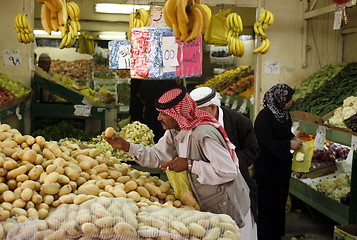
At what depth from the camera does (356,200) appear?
498 centimetres

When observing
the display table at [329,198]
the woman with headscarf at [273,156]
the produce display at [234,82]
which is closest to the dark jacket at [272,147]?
the woman with headscarf at [273,156]

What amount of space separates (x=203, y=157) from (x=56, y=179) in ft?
3.24

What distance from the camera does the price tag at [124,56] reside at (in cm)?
402

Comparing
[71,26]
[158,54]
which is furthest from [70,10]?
[158,54]

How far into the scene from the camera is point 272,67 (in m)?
7.67

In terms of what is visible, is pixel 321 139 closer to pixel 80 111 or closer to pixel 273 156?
pixel 273 156

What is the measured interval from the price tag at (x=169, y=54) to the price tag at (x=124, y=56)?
1.77 ft

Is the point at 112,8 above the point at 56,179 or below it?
above

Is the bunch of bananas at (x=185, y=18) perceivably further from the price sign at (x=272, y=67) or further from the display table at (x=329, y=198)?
A: the price sign at (x=272, y=67)

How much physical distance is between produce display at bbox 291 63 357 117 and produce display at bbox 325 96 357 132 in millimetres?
367

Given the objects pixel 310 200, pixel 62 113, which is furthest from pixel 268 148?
pixel 62 113

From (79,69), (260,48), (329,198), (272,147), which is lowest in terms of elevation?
(329,198)

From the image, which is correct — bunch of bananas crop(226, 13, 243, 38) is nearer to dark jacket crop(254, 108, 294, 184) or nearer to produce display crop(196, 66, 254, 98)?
dark jacket crop(254, 108, 294, 184)

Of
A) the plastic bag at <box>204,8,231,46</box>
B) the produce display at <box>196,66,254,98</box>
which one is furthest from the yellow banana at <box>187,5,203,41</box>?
the produce display at <box>196,66,254,98</box>
